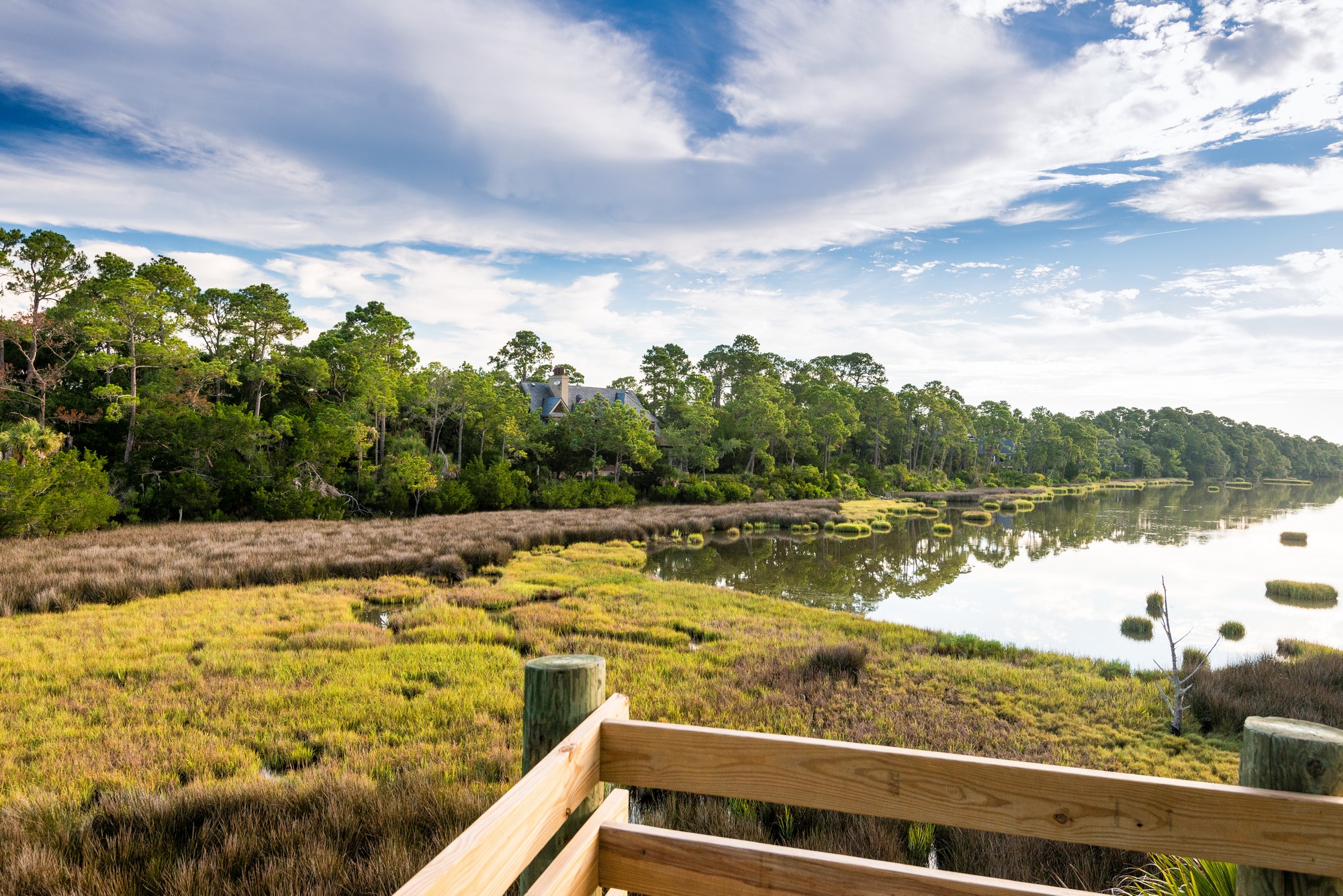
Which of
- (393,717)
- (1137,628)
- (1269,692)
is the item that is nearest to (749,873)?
(393,717)

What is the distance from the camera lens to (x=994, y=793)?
172 cm

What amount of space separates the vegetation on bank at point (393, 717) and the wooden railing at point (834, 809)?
2146mm

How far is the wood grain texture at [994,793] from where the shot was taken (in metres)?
1.52

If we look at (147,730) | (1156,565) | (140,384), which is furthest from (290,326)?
(1156,565)

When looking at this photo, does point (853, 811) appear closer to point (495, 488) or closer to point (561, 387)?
point (495, 488)

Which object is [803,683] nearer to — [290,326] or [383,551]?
[383,551]

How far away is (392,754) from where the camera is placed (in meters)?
4.88

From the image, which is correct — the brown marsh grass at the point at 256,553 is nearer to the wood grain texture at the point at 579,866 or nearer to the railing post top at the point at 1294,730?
the wood grain texture at the point at 579,866

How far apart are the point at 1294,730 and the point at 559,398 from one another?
4690 cm

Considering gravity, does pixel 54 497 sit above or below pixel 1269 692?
above

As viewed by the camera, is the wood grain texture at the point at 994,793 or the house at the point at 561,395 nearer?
the wood grain texture at the point at 994,793

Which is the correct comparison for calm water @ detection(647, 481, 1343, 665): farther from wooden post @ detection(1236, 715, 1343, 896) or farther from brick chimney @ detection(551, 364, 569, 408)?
brick chimney @ detection(551, 364, 569, 408)

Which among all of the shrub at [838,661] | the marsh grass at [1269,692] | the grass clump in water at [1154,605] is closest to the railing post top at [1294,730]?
the marsh grass at [1269,692]

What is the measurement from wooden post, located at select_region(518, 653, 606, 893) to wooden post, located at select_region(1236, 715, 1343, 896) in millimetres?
1760
